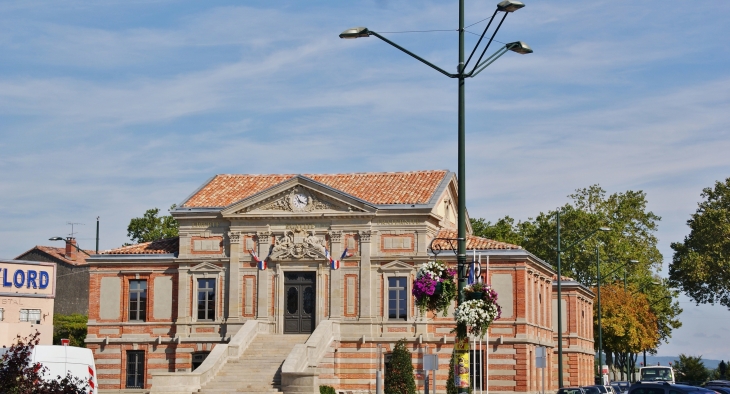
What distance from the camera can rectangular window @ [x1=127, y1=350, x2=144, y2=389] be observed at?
52312mm

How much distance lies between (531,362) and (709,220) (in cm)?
3882

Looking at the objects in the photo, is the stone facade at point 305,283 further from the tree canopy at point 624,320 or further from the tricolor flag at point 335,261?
the tree canopy at point 624,320

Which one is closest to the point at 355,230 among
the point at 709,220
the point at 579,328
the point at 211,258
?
the point at 211,258

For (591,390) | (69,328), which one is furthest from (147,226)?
(591,390)

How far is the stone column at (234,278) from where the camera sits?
51.2 metres

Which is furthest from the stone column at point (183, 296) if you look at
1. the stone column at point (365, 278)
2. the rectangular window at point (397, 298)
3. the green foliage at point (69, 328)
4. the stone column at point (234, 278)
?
the green foliage at point (69, 328)

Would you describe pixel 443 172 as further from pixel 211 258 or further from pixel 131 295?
pixel 131 295

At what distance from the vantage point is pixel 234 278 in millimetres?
51250

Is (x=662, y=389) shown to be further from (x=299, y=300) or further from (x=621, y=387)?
(x=621, y=387)

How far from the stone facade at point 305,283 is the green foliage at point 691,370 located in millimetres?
46910

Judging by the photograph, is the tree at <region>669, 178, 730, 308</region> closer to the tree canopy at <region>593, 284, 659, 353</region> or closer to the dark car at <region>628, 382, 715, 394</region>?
the tree canopy at <region>593, 284, 659, 353</region>

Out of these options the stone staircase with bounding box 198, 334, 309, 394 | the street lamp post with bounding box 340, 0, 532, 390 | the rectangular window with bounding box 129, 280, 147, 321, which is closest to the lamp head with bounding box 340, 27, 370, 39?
the street lamp post with bounding box 340, 0, 532, 390

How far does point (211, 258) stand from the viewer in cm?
5191

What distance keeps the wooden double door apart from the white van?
25901 mm
